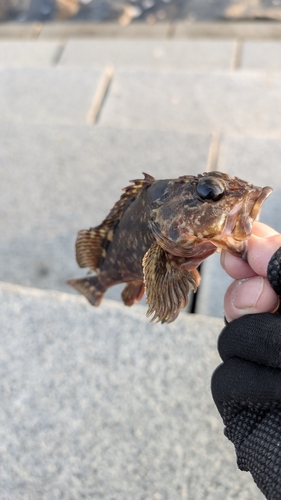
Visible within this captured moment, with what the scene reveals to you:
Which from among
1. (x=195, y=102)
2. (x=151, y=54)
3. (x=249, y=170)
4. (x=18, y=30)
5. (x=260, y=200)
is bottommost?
(x=249, y=170)

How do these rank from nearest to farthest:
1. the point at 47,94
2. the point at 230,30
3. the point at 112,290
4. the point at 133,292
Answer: the point at 133,292
the point at 112,290
the point at 47,94
the point at 230,30

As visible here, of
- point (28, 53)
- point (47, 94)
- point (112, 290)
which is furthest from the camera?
point (28, 53)

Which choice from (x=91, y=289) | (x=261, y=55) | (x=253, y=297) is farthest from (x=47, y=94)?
(x=253, y=297)

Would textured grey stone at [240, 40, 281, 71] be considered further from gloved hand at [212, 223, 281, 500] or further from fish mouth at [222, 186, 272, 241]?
fish mouth at [222, 186, 272, 241]

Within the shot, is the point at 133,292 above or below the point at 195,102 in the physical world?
above

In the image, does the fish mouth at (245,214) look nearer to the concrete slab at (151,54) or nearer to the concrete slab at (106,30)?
the concrete slab at (151,54)

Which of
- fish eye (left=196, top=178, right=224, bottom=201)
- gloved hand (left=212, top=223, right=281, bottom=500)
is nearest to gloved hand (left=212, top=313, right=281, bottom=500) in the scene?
gloved hand (left=212, top=223, right=281, bottom=500)

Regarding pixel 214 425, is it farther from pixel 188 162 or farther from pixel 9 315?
pixel 188 162

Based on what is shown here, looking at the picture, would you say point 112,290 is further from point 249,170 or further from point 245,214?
point 245,214
